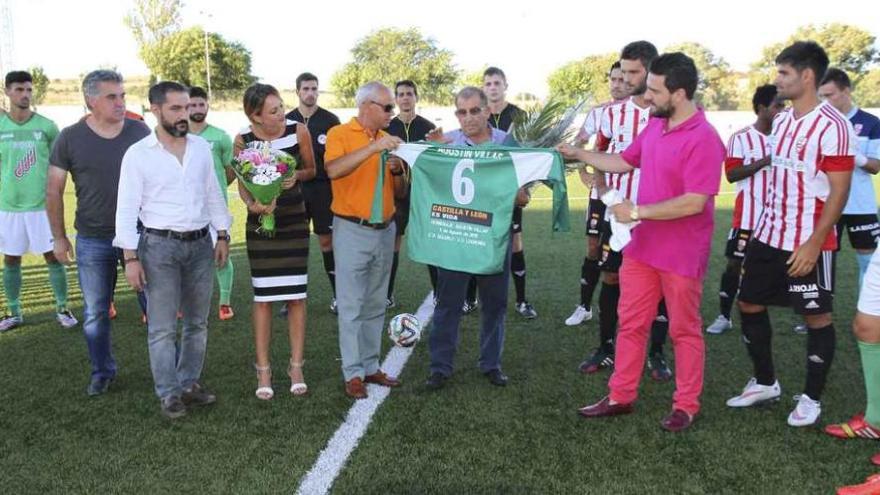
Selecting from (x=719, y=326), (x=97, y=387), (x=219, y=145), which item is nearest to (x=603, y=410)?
(x=719, y=326)

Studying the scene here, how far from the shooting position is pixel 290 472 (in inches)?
150

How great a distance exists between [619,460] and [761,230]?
1821mm

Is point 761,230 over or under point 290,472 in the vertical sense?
over

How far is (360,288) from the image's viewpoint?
4.98 m

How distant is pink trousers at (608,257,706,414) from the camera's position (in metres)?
4.32

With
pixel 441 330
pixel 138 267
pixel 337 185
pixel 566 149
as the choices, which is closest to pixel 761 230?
→ pixel 566 149

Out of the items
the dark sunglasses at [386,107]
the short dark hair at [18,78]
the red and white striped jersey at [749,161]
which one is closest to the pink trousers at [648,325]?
the dark sunglasses at [386,107]

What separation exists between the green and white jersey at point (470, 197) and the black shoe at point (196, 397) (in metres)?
1.73

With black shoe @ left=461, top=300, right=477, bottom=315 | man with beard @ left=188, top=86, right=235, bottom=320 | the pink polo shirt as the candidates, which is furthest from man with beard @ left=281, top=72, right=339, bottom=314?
the pink polo shirt

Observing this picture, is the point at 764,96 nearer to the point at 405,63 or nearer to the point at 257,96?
the point at 257,96

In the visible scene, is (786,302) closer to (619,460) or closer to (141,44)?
(619,460)

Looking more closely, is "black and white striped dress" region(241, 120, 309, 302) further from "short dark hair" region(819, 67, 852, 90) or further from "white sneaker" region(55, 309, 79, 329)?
"short dark hair" region(819, 67, 852, 90)

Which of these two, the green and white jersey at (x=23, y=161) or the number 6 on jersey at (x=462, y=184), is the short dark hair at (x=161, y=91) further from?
the green and white jersey at (x=23, y=161)

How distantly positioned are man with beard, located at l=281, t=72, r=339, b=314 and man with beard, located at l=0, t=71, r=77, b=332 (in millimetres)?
2264
